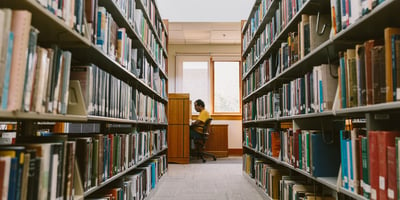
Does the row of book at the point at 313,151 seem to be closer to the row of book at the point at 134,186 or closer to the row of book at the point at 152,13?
the row of book at the point at 134,186

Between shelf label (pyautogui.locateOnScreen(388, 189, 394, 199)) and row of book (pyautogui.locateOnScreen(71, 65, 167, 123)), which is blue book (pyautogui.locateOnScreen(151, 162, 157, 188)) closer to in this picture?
row of book (pyautogui.locateOnScreen(71, 65, 167, 123))

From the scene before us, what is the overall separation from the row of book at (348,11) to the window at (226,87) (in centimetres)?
564

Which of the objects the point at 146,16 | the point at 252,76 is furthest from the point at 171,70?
the point at 146,16

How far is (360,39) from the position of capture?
1406mm

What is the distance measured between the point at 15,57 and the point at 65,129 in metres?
2.81

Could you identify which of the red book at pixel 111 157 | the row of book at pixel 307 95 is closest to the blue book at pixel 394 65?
the row of book at pixel 307 95

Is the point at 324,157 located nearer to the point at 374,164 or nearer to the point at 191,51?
the point at 374,164

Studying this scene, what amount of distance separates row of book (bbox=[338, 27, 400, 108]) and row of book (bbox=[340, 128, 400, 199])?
13 cm

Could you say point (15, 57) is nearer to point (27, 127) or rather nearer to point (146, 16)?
point (27, 127)

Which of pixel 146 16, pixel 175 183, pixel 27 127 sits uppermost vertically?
pixel 146 16

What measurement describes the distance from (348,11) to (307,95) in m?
0.63

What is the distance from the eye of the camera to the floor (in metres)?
2.97

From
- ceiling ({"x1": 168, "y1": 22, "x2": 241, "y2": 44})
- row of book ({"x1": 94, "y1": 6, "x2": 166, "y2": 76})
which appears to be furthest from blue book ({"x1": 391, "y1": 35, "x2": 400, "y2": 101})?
ceiling ({"x1": 168, "y1": 22, "x2": 241, "y2": 44})

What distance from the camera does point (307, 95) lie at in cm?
181
